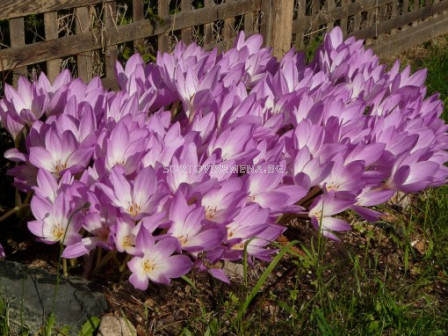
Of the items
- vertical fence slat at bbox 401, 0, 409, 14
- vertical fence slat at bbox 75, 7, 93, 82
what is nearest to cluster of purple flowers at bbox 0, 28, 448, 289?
vertical fence slat at bbox 75, 7, 93, 82

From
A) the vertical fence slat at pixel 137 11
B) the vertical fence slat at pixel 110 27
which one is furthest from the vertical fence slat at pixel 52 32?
the vertical fence slat at pixel 137 11

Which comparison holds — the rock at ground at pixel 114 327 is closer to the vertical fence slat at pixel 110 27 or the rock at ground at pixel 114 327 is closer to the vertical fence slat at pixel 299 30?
the vertical fence slat at pixel 110 27

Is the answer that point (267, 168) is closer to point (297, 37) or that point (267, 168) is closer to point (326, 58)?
point (326, 58)

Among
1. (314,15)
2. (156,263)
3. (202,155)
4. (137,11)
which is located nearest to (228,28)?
(137,11)

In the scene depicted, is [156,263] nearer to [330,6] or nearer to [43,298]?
[43,298]

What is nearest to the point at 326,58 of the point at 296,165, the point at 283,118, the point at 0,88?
the point at 283,118

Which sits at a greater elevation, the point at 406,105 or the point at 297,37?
the point at 406,105

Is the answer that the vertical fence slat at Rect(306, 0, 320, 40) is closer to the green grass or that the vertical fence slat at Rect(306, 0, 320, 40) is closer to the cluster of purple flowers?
the green grass
